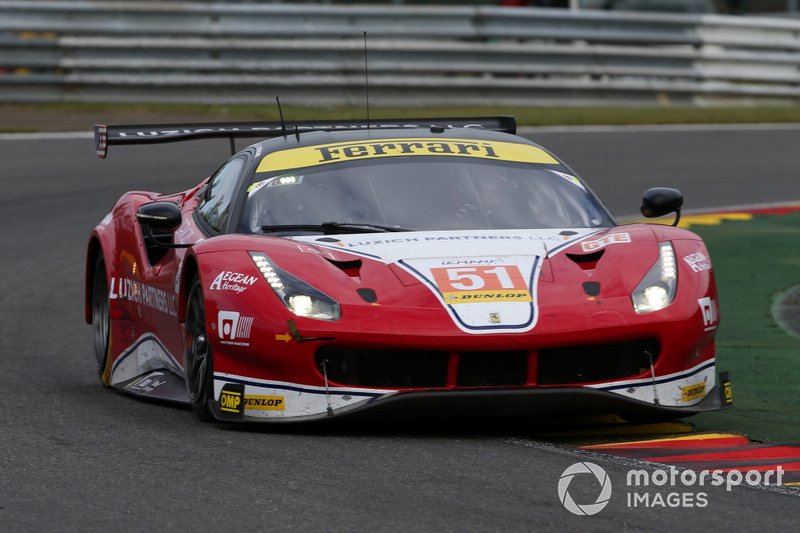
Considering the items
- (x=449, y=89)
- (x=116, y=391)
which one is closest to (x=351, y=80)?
(x=449, y=89)

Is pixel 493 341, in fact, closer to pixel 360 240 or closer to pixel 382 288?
pixel 382 288

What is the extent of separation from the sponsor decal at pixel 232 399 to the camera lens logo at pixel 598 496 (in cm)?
124

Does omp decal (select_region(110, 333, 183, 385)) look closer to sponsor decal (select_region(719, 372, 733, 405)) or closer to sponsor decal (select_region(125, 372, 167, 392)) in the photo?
sponsor decal (select_region(125, 372, 167, 392))

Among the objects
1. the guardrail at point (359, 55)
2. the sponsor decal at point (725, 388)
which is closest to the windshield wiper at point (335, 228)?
the sponsor decal at point (725, 388)

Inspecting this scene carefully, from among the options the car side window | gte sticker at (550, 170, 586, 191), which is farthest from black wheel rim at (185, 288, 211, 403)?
gte sticker at (550, 170, 586, 191)

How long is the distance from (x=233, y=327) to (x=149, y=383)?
136cm

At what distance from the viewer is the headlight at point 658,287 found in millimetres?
5590

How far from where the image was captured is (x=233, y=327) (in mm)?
5578

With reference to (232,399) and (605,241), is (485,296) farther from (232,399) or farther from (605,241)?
(232,399)

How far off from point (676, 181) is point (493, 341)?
378 inches

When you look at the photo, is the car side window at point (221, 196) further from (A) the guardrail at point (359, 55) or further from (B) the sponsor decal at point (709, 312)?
(A) the guardrail at point (359, 55)

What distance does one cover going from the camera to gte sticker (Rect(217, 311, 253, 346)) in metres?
5.52

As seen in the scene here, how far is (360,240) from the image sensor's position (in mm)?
5961

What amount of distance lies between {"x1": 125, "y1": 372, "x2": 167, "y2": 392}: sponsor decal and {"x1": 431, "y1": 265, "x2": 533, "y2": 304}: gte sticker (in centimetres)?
163
